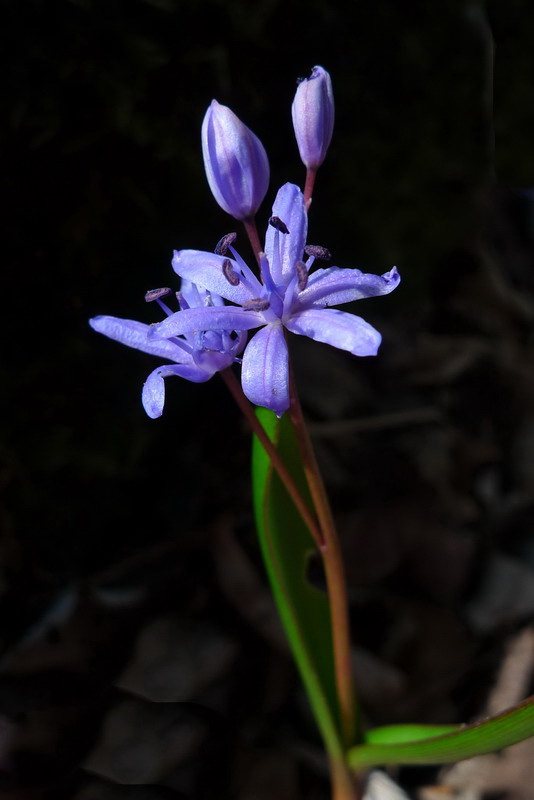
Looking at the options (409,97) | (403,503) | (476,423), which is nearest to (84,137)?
(409,97)

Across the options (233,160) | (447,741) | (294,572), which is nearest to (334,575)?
(294,572)

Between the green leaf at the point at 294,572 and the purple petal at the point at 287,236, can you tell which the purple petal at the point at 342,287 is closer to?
the purple petal at the point at 287,236

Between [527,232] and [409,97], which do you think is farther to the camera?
[527,232]

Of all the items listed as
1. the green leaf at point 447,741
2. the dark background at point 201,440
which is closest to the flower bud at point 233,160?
the dark background at point 201,440

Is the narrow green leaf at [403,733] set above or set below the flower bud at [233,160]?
below

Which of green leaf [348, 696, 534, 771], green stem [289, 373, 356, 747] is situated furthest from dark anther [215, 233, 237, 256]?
green leaf [348, 696, 534, 771]

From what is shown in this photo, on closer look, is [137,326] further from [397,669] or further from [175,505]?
[397,669]

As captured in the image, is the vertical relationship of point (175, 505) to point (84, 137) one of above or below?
below
